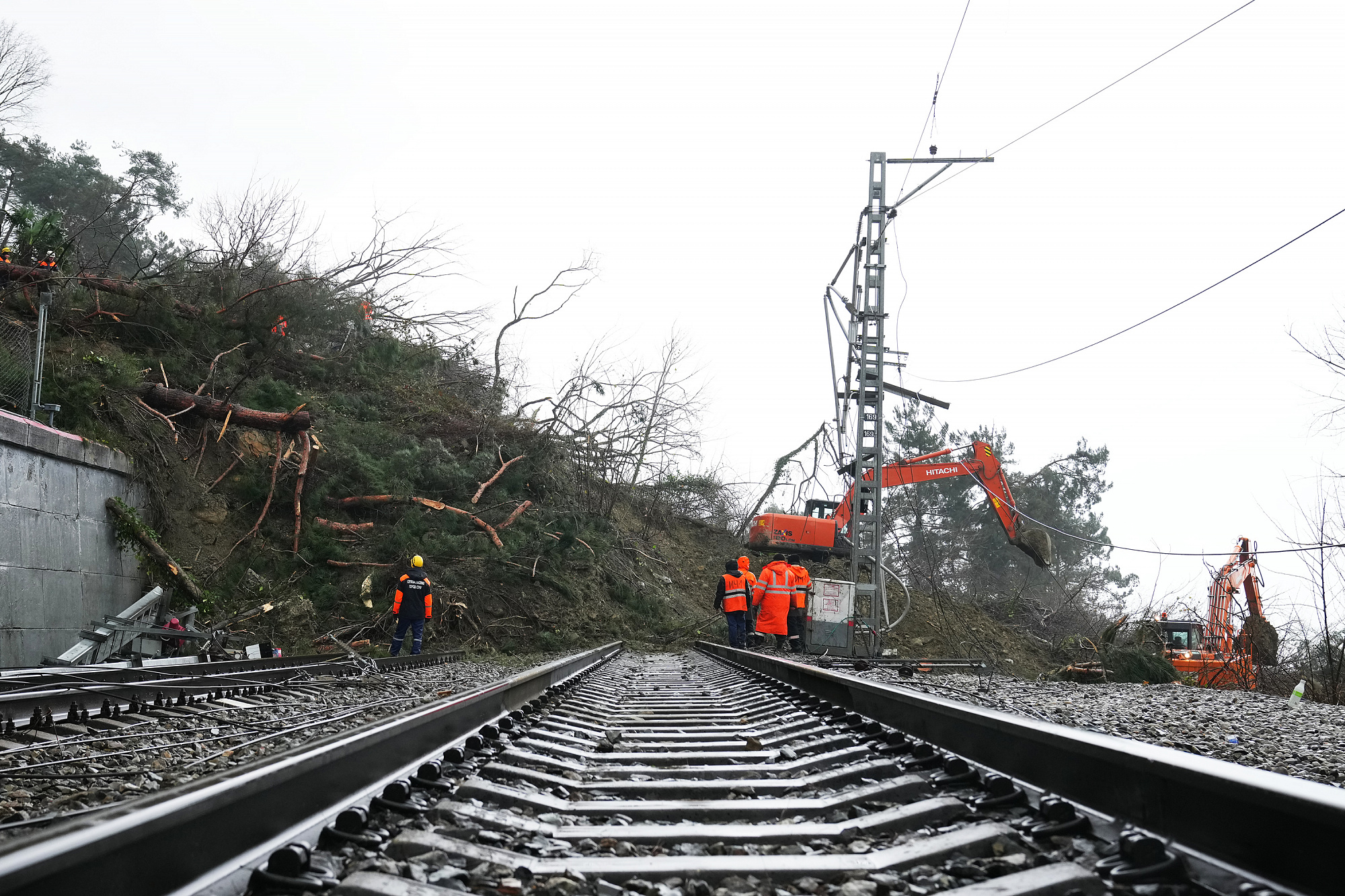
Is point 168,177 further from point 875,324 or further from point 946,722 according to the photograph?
point 946,722

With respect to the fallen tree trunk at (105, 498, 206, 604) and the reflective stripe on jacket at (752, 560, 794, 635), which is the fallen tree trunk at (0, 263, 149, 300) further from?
the reflective stripe on jacket at (752, 560, 794, 635)

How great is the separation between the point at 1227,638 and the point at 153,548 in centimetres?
1784

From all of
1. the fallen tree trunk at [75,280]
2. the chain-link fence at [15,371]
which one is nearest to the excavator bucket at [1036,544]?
the chain-link fence at [15,371]

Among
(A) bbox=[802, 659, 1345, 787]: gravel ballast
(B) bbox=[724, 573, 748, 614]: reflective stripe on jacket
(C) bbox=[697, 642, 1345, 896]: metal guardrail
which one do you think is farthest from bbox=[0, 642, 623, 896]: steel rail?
(B) bbox=[724, 573, 748, 614]: reflective stripe on jacket

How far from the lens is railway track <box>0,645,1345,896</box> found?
1856 mm

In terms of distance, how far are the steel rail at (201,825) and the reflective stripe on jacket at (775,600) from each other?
1263cm

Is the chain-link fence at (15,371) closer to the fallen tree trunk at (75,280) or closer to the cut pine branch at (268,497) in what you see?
the fallen tree trunk at (75,280)

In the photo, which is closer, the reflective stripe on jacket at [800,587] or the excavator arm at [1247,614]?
the excavator arm at [1247,614]

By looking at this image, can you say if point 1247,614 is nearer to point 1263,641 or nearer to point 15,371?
point 1263,641

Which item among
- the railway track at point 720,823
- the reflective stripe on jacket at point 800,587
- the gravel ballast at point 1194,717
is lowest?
the gravel ballast at point 1194,717

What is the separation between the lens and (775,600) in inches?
623

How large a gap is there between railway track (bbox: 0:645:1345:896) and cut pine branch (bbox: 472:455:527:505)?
16.0 metres

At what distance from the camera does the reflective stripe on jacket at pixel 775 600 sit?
1577cm

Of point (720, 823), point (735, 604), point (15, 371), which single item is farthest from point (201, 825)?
point (15, 371)
